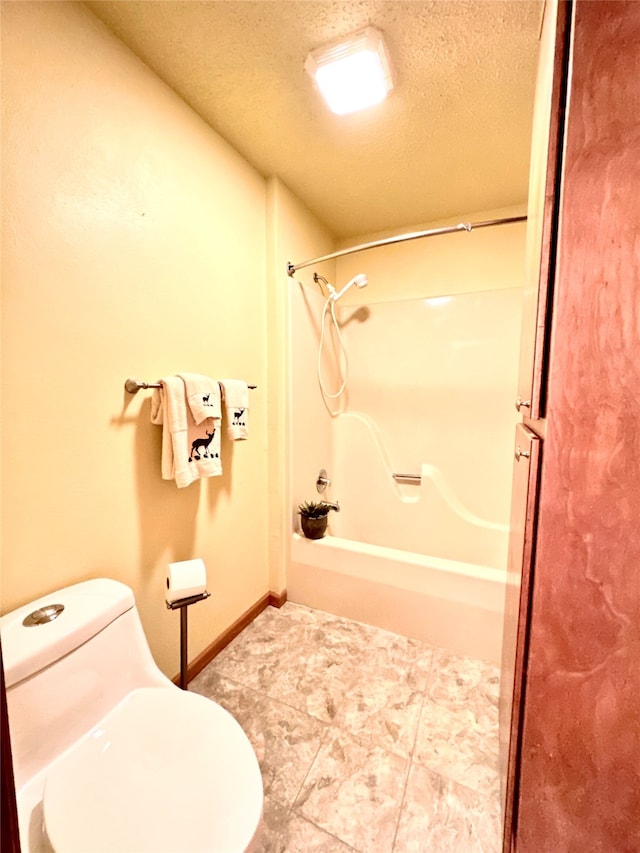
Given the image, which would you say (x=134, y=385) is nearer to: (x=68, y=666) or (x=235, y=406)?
(x=235, y=406)

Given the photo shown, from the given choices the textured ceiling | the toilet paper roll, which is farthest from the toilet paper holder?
the textured ceiling

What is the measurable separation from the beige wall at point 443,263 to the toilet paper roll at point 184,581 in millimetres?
2060

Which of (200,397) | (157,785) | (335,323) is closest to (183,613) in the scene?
(157,785)

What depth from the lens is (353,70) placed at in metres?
1.21

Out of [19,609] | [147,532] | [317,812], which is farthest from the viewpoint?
[147,532]

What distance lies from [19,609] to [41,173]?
1.18m

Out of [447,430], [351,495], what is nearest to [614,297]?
[447,430]

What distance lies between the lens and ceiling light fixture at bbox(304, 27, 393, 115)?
112 centimetres

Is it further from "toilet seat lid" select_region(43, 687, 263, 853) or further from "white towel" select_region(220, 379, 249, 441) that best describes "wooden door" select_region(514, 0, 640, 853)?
"white towel" select_region(220, 379, 249, 441)

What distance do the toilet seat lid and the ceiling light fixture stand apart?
2.06m

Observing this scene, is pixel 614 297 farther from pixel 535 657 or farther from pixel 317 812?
pixel 317 812

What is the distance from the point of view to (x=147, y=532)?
1.27m

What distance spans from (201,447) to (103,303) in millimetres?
589

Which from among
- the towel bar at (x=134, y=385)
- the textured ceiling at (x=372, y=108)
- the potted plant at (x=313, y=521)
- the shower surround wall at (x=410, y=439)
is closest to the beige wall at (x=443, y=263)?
the shower surround wall at (x=410, y=439)
